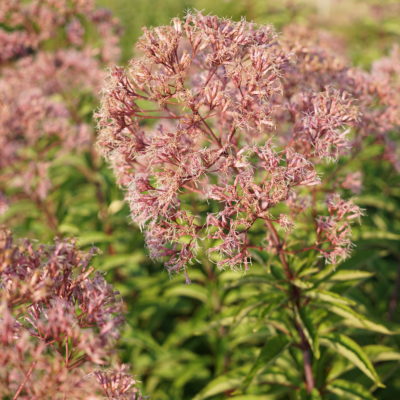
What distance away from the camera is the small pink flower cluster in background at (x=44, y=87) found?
5.18m

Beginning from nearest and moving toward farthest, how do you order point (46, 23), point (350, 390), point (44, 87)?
point (350, 390) < point (46, 23) < point (44, 87)

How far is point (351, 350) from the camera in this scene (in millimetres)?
2895

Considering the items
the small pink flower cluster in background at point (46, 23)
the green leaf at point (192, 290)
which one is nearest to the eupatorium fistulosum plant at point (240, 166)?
the green leaf at point (192, 290)

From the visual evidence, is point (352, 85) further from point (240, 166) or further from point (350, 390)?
point (350, 390)

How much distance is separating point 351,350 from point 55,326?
75.1 inches

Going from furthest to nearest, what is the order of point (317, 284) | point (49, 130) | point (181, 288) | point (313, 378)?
point (49, 130) < point (181, 288) < point (313, 378) < point (317, 284)

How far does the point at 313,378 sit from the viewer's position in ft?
10.6

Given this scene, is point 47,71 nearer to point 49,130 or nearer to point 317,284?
point 49,130

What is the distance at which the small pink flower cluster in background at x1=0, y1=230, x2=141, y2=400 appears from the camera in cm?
210

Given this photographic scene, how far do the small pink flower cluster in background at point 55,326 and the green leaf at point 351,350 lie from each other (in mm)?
1400

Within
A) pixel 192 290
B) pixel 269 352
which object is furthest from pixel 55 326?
pixel 192 290

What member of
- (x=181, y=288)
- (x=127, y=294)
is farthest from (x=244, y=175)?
(x=127, y=294)

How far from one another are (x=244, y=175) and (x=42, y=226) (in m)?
3.36

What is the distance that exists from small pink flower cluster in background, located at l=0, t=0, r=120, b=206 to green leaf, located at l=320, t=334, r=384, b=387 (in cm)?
347
